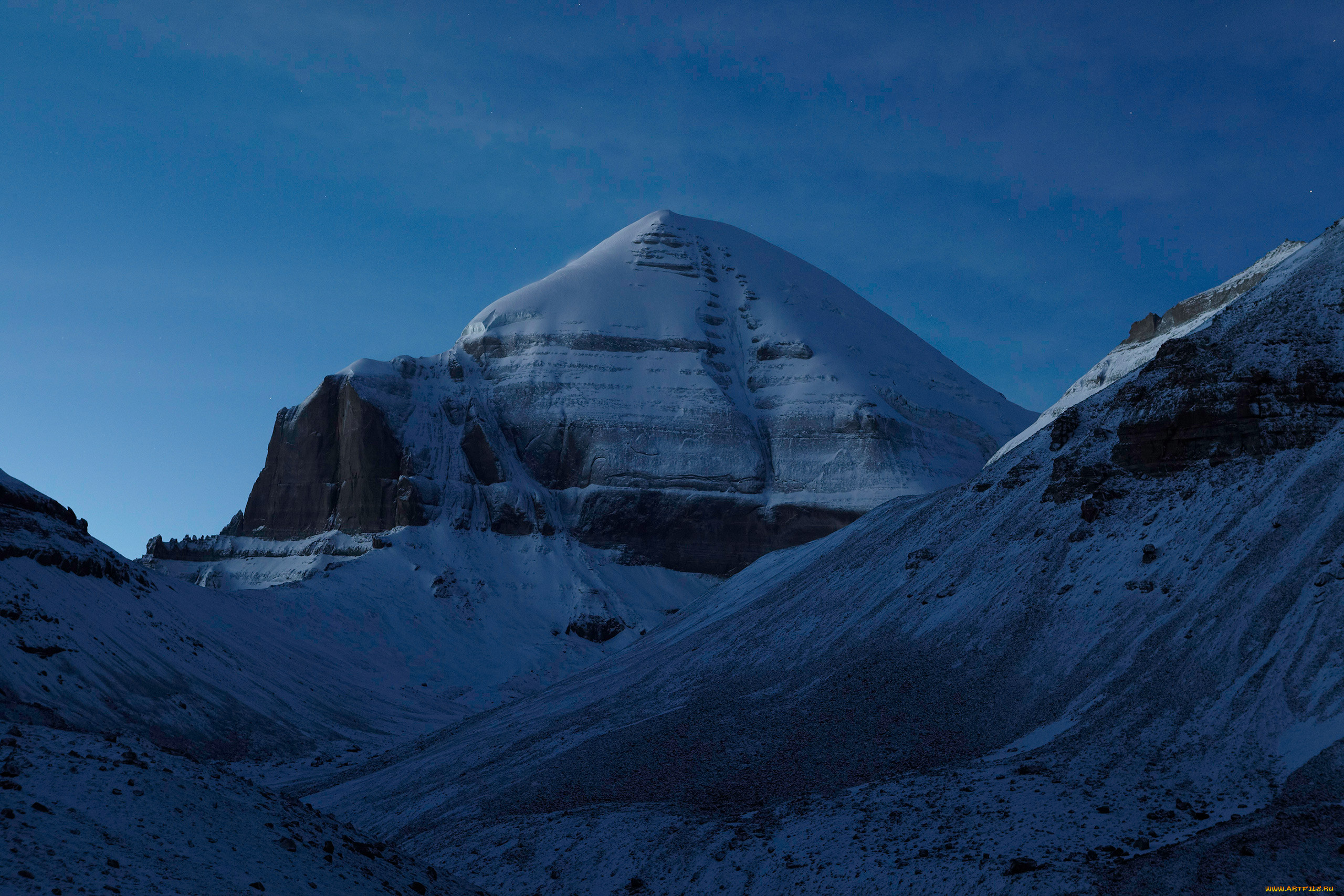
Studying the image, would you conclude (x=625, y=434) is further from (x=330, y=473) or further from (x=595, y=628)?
(x=595, y=628)

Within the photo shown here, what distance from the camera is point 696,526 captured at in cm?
12494

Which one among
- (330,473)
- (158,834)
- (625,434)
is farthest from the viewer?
(625,434)

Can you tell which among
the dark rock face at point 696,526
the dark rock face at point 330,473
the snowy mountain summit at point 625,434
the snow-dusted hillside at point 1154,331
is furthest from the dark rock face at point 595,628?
the snow-dusted hillside at point 1154,331

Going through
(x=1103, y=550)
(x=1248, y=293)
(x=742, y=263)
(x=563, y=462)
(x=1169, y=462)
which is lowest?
(x=1103, y=550)

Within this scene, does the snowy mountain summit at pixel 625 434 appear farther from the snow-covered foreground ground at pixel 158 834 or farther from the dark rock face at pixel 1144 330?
the snow-covered foreground ground at pixel 158 834

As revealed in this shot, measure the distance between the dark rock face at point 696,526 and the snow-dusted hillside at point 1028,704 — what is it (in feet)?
220

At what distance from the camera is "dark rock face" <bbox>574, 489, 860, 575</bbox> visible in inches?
4840

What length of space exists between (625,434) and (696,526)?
1551cm

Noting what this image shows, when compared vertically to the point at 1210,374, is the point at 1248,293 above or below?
above

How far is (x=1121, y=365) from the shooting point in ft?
252

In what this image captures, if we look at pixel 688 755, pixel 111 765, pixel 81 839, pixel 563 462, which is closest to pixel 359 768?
pixel 688 755

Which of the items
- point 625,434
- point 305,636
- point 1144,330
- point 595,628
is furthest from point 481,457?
point 1144,330

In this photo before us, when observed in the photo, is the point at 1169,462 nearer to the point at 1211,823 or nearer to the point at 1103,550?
the point at 1103,550

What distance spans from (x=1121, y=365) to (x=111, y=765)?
74.8 m
